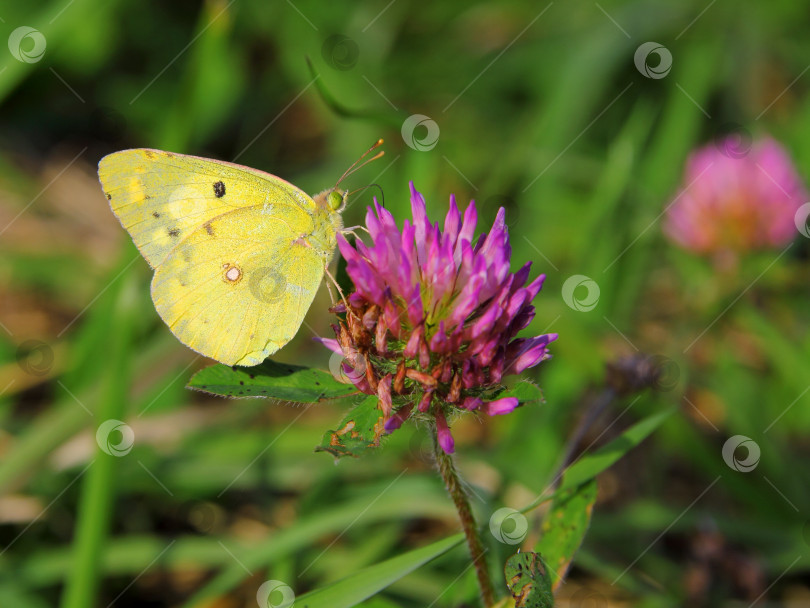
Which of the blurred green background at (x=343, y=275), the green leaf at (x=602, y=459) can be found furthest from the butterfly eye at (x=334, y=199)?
the green leaf at (x=602, y=459)

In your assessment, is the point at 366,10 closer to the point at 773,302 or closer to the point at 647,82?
the point at 647,82

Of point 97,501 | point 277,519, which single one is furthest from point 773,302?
point 97,501

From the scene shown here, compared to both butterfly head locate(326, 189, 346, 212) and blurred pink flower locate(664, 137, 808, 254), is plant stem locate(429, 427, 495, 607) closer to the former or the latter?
butterfly head locate(326, 189, 346, 212)

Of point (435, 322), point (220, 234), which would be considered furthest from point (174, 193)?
point (435, 322)

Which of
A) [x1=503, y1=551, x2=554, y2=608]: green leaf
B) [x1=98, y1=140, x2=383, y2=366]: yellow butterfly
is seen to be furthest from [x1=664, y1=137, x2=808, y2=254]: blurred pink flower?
[x1=503, y1=551, x2=554, y2=608]: green leaf

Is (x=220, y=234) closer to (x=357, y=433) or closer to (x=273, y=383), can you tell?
(x=273, y=383)

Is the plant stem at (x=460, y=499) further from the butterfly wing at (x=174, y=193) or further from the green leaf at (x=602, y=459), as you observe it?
the butterfly wing at (x=174, y=193)
